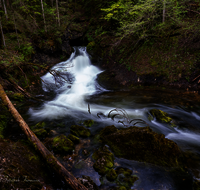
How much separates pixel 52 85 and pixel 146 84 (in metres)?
7.75

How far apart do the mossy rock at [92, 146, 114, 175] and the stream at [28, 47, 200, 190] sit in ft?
0.45

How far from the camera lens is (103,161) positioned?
3188 mm

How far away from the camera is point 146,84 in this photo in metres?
9.17

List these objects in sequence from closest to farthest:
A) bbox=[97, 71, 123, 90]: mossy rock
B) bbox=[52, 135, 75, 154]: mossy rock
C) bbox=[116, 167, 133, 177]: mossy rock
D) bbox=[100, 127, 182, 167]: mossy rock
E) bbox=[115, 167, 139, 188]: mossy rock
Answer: bbox=[115, 167, 139, 188]: mossy rock
bbox=[116, 167, 133, 177]: mossy rock
bbox=[100, 127, 182, 167]: mossy rock
bbox=[52, 135, 75, 154]: mossy rock
bbox=[97, 71, 123, 90]: mossy rock

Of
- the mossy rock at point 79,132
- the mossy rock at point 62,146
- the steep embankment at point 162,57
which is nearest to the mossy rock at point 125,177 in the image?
the mossy rock at point 62,146

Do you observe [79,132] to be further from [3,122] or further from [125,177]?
[3,122]

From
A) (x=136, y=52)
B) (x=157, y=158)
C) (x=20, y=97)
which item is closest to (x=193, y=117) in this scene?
(x=157, y=158)

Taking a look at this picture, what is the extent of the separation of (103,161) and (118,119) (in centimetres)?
283

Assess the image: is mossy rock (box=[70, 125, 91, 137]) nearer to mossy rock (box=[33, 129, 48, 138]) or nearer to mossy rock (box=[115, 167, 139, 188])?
mossy rock (box=[33, 129, 48, 138])

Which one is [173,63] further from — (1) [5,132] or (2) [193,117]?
(1) [5,132]

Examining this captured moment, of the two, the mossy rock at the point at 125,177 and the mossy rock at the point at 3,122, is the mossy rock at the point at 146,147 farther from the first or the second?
the mossy rock at the point at 3,122

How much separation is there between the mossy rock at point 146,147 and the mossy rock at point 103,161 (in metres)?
0.40

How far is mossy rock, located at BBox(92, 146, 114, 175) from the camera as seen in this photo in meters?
3.06

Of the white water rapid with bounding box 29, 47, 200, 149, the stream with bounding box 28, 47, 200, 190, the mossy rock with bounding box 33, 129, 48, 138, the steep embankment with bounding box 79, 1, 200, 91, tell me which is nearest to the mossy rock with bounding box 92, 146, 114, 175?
the stream with bounding box 28, 47, 200, 190
